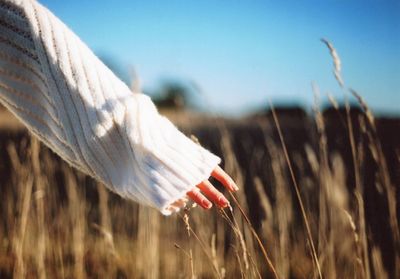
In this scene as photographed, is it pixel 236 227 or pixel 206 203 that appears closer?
pixel 206 203

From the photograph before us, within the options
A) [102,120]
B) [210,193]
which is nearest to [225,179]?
[210,193]

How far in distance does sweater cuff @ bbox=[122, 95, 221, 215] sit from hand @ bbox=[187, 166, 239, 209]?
0.02 m

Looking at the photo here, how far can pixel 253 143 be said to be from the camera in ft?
21.3

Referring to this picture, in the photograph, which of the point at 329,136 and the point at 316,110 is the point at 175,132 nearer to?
the point at 316,110

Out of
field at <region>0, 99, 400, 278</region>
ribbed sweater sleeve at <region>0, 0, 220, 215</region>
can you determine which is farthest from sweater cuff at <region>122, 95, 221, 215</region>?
field at <region>0, 99, 400, 278</region>

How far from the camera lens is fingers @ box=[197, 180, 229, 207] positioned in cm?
95

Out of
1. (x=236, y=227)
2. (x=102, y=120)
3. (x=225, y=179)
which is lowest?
(x=236, y=227)

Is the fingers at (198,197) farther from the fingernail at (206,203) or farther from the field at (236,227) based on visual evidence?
the field at (236,227)

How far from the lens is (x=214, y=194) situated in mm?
971

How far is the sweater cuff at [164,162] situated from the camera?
38.7 inches

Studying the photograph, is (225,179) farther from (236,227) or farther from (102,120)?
(102,120)

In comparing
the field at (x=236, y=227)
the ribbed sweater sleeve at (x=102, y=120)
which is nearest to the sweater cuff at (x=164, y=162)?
the ribbed sweater sleeve at (x=102, y=120)

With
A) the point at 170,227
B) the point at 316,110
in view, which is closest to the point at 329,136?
the point at 170,227

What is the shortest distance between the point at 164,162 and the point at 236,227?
255mm
